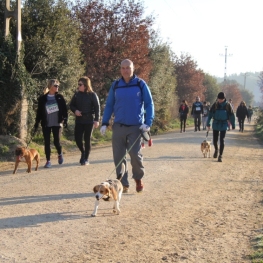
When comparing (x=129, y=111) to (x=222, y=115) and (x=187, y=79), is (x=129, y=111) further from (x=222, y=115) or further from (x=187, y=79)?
(x=187, y=79)

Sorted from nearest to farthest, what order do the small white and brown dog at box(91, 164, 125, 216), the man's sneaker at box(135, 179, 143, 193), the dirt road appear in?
1. the dirt road
2. the small white and brown dog at box(91, 164, 125, 216)
3. the man's sneaker at box(135, 179, 143, 193)

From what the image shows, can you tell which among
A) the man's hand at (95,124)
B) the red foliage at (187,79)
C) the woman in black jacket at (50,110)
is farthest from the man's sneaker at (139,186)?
the red foliage at (187,79)

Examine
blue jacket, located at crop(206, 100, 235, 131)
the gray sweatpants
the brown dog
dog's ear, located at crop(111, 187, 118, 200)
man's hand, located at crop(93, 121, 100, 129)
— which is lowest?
dog's ear, located at crop(111, 187, 118, 200)

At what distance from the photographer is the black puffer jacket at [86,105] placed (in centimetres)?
1040

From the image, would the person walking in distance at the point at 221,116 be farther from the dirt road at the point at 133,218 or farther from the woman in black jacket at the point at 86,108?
the woman in black jacket at the point at 86,108

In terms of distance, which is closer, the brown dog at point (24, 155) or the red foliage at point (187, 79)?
the brown dog at point (24, 155)

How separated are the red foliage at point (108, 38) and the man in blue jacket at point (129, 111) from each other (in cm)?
1239

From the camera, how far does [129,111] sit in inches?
280

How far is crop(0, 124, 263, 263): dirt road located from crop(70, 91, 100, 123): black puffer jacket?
1.20 m

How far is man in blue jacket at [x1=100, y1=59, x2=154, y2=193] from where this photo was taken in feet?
23.2

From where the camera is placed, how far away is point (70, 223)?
5.88 m

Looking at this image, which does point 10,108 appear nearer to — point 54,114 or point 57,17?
point 54,114

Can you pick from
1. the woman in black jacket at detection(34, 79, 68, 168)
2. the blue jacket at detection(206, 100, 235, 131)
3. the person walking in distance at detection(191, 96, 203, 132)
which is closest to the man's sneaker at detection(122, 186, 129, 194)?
the woman in black jacket at detection(34, 79, 68, 168)

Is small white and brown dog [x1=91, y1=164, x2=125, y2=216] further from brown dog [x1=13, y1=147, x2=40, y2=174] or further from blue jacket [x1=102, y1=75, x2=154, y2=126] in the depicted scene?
brown dog [x1=13, y1=147, x2=40, y2=174]
